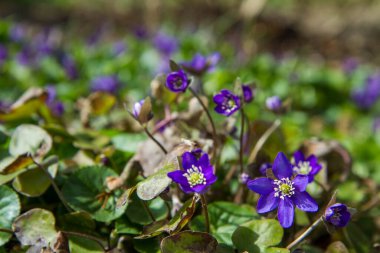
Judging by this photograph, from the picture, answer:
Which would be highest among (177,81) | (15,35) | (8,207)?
(177,81)

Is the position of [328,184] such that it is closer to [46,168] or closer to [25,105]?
[46,168]

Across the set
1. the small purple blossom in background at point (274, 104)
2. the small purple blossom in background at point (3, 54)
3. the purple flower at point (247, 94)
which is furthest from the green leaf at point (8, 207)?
the small purple blossom in background at point (3, 54)

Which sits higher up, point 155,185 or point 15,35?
point 155,185

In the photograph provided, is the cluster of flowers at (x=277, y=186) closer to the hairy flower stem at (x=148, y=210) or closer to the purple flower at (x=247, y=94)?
the hairy flower stem at (x=148, y=210)

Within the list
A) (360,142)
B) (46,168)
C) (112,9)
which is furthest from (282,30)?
(46,168)

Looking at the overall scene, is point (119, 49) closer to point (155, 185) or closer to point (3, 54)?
point (3, 54)

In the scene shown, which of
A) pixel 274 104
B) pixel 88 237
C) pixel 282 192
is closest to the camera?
pixel 282 192

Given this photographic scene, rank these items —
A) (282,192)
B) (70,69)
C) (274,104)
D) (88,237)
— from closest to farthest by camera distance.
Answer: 1. (282,192)
2. (88,237)
3. (274,104)
4. (70,69)

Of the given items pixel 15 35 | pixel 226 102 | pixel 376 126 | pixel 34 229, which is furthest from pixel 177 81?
pixel 15 35
